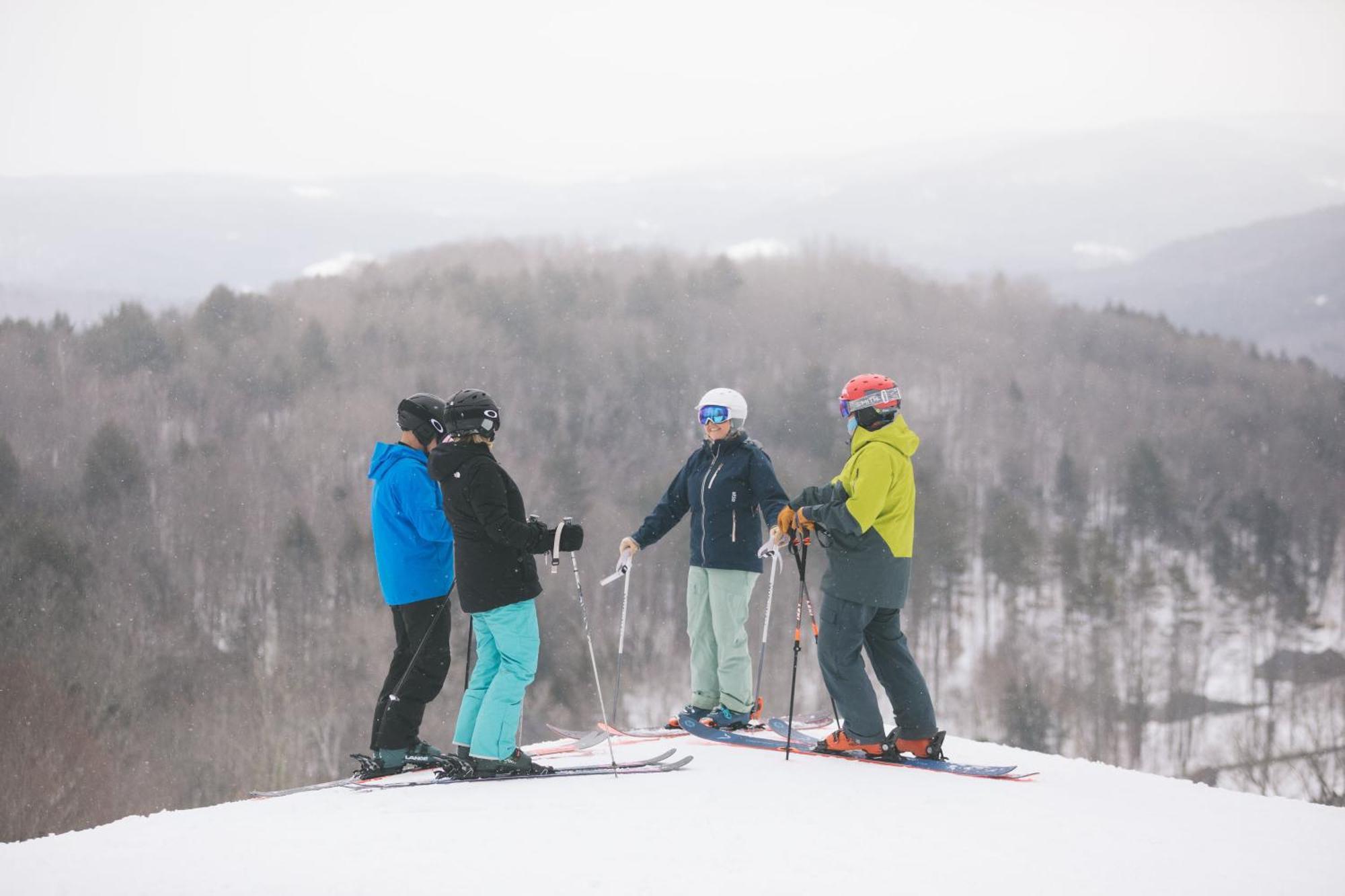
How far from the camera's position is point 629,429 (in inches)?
3612

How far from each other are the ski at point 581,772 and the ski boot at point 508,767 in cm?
1

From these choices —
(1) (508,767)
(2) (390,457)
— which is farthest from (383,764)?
(2) (390,457)

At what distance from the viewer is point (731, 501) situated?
263 inches

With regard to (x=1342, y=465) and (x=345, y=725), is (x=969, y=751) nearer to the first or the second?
(x=345, y=725)

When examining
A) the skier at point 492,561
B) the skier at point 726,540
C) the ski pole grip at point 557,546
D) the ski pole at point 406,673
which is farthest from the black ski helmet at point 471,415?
the skier at point 726,540

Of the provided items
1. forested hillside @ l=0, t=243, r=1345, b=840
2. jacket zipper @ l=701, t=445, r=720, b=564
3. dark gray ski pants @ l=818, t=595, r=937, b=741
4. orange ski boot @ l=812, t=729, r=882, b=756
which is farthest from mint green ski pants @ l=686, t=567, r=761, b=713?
forested hillside @ l=0, t=243, r=1345, b=840

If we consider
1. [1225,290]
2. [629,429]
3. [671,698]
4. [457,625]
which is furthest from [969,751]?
[1225,290]

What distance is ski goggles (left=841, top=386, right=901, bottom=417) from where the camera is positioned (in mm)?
5855

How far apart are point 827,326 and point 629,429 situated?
2817cm

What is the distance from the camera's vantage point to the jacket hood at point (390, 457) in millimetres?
5867

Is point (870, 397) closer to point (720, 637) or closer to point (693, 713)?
point (720, 637)

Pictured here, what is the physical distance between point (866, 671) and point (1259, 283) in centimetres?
16443

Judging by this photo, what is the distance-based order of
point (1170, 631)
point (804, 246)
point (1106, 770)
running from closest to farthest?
1. point (1106, 770)
2. point (1170, 631)
3. point (804, 246)

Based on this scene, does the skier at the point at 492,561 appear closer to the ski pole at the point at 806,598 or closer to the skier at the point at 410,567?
the skier at the point at 410,567
